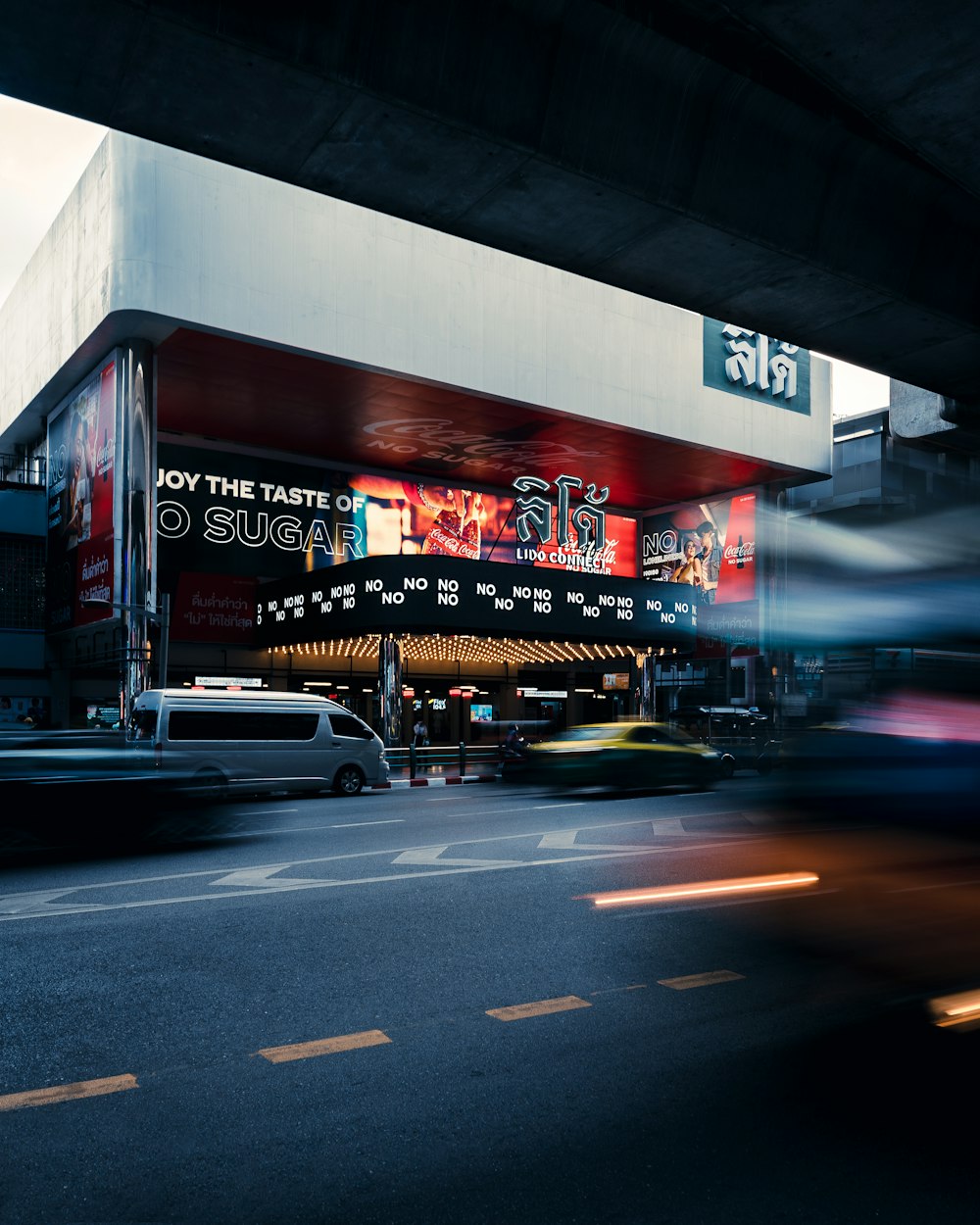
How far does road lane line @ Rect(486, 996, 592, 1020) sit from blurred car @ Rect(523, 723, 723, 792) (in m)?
13.4

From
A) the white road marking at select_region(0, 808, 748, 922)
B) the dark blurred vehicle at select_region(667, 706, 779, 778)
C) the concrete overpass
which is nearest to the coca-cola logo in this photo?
the dark blurred vehicle at select_region(667, 706, 779, 778)

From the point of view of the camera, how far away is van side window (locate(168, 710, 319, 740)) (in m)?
19.8

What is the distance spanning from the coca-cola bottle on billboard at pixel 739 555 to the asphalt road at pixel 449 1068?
114 feet

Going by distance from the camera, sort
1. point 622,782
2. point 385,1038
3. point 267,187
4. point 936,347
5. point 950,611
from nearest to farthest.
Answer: point 385,1038 < point 950,611 < point 936,347 < point 622,782 < point 267,187

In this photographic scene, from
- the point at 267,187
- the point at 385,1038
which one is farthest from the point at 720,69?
the point at 267,187

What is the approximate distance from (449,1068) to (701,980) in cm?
218

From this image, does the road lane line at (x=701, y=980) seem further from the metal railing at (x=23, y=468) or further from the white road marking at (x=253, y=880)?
the metal railing at (x=23, y=468)

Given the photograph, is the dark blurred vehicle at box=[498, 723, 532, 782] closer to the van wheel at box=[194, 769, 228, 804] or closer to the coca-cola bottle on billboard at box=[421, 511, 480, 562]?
the van wheel at box=[194, 769, 228, 804]

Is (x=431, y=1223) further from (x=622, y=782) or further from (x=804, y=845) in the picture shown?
(x=622, y=782)

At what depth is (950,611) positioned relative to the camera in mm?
8109

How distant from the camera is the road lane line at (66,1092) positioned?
455cm

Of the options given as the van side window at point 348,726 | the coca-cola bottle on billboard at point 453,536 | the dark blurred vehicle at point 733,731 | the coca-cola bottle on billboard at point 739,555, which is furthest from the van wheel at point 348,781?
the coca-cola bottle on billboard at point 739,555

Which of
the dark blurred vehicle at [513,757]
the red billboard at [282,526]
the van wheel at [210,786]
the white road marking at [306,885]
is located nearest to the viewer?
the white road marking at [306,885]

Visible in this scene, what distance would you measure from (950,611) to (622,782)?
11856 millimetres
